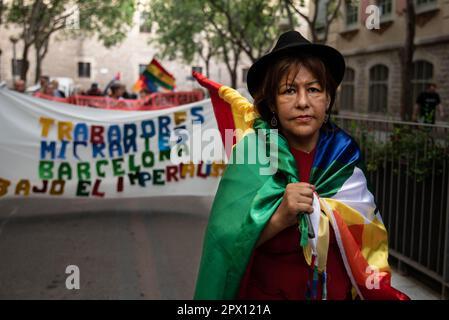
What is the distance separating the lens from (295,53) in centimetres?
214

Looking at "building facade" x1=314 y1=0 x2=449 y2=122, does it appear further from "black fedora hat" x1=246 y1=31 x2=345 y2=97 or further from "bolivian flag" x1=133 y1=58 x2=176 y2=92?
"black fedora hat" x1=246 y1=31 x2=345 y2=97

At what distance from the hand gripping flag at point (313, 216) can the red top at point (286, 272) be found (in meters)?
0.06

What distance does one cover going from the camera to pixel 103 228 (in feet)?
25.0

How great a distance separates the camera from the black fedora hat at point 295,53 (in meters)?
2.12

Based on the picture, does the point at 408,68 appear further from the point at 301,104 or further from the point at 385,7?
the point at 385,7

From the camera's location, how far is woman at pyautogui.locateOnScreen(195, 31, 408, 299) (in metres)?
1.95

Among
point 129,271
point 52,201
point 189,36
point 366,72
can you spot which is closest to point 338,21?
point 366,72

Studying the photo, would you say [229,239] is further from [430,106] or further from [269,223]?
[430,106]

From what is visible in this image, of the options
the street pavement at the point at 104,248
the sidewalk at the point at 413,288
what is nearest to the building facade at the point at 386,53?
the street pavement at the point at 104,248

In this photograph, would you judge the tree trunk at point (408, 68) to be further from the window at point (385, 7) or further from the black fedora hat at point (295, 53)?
the window at point (385, 7)

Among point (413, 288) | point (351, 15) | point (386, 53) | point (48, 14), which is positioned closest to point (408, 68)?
point (413, 288)

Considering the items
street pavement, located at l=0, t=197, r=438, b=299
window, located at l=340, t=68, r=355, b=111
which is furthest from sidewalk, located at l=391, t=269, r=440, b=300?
window, located at l=340, t=68, r=355, b=111

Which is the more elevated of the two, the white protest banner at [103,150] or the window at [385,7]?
the window at [385,7]
